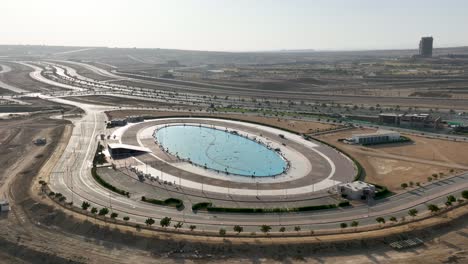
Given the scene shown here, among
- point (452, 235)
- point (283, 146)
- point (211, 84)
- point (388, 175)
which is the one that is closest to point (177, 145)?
point (283, 146)

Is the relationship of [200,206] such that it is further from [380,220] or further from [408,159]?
[408,159]

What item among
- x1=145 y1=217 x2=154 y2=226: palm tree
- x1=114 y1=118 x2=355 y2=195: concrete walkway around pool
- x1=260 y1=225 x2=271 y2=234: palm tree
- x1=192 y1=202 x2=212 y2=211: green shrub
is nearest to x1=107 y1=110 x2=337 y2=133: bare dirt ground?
x1=114 y1=118 x2=355 y2=195: concrete walkway around pool

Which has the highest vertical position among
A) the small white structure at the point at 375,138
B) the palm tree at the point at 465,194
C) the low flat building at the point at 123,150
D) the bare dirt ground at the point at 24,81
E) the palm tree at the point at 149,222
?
the bare dirt ground at the point at 24,81

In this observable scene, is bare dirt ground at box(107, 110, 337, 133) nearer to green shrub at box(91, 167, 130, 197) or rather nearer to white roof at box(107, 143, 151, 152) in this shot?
white roof at box(107, 143, 151, 152)

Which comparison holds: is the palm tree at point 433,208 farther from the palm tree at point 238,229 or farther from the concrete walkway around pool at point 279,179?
the palm tree at point 238,229

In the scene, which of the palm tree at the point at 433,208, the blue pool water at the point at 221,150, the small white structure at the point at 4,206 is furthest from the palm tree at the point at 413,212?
the small white structure at the point at 4,206
